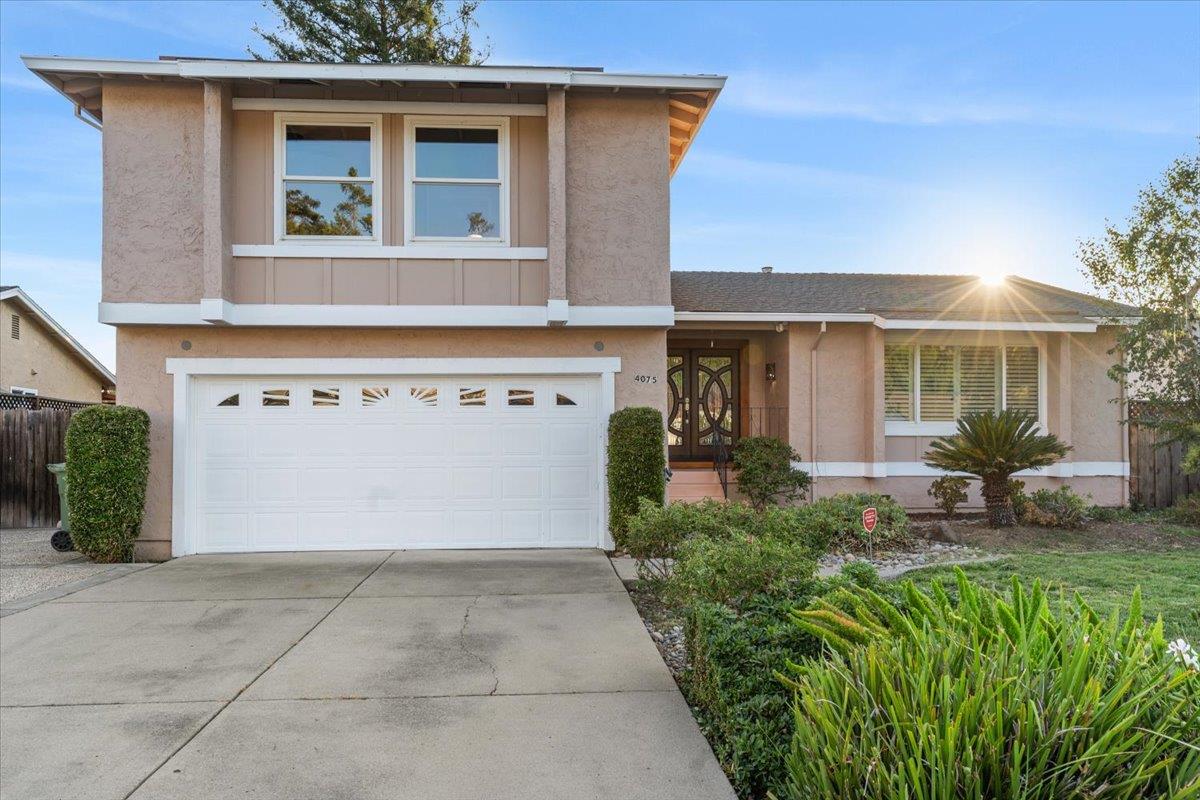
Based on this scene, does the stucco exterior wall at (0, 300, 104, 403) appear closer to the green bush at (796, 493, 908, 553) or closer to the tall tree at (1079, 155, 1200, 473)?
the green bush at (796, 493, 908, 553)

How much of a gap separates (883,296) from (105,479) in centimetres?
1247

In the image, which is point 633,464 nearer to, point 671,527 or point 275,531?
point 671,527

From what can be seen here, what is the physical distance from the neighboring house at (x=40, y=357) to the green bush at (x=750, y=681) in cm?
1892

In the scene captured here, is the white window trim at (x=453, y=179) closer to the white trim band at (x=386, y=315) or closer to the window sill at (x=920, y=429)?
the white trim band at (x=386, y=315)

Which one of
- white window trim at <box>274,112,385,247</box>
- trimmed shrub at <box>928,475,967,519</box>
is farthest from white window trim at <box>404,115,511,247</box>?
trimmed shrub at <box>928,475,967,519</box>

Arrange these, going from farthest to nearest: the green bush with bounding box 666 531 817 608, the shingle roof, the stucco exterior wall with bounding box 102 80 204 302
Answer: the shingle roof
the stucco exterior wall with bounding box 102 80 204 302
the green bush with bounding box 666 531 817 608

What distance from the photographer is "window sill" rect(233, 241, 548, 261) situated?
30.5 feet

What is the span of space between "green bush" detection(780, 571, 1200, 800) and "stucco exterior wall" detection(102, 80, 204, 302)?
9269 millimetres

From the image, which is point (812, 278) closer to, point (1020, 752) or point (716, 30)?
point (716, 30)

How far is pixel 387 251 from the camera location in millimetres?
9391

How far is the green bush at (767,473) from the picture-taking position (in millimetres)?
11477

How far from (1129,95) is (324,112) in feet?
40.6

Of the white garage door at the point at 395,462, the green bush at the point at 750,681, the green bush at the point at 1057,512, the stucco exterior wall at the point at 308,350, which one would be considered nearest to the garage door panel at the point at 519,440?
the white garage door at the point at 395,462

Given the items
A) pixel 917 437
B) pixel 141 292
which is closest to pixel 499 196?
pixel 141 292
